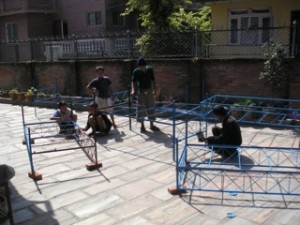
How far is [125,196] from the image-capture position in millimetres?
5309

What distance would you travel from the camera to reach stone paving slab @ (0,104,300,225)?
15.2 ft

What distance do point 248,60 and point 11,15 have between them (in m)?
20.2

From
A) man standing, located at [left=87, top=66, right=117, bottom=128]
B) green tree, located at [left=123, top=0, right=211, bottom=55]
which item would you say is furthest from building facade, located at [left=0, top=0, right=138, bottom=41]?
man standing, located at [left=87, top=66, right=117, bottom=128]

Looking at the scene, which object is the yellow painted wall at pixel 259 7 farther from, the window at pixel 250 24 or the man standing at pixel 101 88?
the man standing at pixel 101 88

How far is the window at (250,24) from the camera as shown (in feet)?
47.6

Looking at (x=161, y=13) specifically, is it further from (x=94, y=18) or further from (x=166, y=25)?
A: (x=94, y=18)

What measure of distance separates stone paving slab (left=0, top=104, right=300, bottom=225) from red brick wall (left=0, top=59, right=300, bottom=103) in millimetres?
2427

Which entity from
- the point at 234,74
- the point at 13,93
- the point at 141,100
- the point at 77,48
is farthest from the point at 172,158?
the point at 13,93

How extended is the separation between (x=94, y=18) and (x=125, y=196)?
20.3 meters

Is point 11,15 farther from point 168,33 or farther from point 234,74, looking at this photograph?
point 234,74

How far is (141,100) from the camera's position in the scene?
8922 mm

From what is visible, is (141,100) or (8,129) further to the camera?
Answer: (8,129)

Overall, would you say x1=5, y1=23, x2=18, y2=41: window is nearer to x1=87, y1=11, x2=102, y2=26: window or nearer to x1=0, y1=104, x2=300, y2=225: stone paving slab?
x1=87, y1=11, x2=102, y2=26: window

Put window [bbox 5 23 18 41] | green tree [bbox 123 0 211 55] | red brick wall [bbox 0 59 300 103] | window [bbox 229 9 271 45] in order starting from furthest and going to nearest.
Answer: window [bbox 5 23 18 41], window [bbox 229 9 271 45], green tree [bbox 123 0 211 55], red brick wall [bbox 0 59 300 103]
